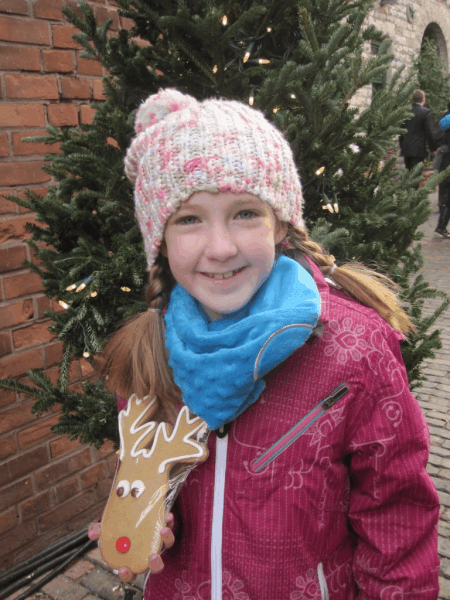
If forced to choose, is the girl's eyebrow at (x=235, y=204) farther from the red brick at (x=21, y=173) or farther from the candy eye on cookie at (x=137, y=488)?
the red brick at (x=21, y=173)

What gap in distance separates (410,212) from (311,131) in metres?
0.58

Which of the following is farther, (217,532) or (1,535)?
(1,535)

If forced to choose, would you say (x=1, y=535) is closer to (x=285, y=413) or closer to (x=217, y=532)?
(x=217, y=532)

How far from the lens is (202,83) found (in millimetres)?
1966

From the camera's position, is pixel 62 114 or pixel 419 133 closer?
pixel 62 114

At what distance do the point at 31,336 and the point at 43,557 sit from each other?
4.10 ft

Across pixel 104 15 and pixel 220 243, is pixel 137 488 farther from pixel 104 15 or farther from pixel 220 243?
pixel 104 15

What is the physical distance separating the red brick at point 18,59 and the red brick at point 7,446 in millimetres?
1874

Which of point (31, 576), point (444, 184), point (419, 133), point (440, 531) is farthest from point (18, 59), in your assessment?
point (419, 133)

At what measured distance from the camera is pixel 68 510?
3.13 m

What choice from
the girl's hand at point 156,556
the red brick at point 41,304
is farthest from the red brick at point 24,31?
the girl's hand at point 156,556

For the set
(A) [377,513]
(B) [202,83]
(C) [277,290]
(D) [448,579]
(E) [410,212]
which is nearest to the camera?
(A) [377,513]

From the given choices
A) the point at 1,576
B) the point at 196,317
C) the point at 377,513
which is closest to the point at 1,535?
the point at 1,576

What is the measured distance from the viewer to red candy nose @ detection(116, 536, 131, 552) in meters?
1.28
